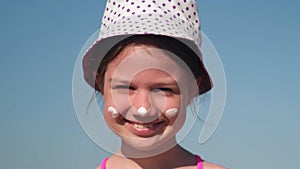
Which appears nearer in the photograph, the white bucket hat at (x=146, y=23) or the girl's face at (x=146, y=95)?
the girl's face at (x=146, y=95)

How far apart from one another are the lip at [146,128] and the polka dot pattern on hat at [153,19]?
0.50 m

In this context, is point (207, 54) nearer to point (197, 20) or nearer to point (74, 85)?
point (197, 20)

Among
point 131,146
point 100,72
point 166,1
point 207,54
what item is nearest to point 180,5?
point 166,1

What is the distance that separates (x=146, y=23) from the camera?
10.1ft

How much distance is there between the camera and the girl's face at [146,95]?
9.75 feet

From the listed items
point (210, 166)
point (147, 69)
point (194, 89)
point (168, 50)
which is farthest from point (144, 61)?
point (210, 166)

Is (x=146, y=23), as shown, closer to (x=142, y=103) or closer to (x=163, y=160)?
(x=142, y=103)

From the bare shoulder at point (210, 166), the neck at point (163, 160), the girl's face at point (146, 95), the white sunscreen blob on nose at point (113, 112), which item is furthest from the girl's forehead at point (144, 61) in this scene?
the bare shoulder at point (210, 166)

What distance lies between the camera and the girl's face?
297 centimetres

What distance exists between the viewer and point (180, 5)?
3250 mm

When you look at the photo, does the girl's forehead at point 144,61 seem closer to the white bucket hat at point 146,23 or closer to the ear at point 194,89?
the white bucket hat at point 146,23

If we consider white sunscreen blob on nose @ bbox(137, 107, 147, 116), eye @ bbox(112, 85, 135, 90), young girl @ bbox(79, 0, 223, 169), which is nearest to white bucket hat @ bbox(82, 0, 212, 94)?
young girl @ bbox(79, 0, 223, 169)

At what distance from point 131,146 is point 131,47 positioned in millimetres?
594

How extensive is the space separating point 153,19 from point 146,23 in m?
0.06
